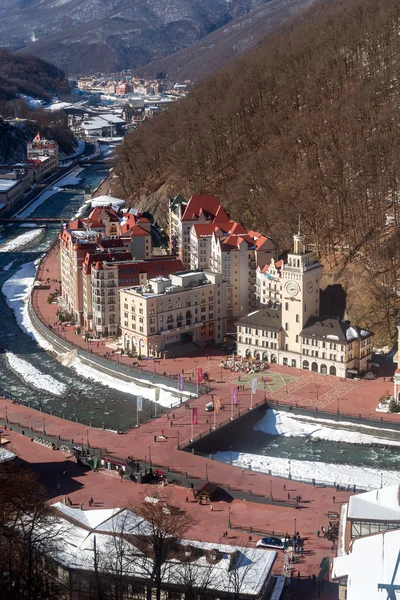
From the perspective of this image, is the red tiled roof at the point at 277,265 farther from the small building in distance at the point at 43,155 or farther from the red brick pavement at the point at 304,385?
the small building in distance at the point at 43,155

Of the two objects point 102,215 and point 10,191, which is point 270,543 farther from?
point 10,191

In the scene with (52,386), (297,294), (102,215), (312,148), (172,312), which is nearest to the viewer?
(297,294)

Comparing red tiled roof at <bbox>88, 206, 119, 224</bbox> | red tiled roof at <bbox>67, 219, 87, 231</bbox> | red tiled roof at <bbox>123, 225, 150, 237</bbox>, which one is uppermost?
red tiled roof at <bbox>88, 206, 119, 224</bbox>

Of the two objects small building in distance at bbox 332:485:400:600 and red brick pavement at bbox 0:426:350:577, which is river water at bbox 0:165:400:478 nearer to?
red brick pavement at bbox 0:426:350:577

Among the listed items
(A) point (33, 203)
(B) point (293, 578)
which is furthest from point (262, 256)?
(A) point (33, 203)

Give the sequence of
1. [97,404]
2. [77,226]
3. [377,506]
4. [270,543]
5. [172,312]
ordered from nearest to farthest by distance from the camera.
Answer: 1. [377,506]
2. [270,543]
3. [97,404]
4. [172,312]
5. [77,226]

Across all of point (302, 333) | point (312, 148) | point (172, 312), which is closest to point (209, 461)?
point (302, 333)

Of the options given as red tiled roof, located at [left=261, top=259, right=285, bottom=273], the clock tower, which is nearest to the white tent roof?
the clock tower

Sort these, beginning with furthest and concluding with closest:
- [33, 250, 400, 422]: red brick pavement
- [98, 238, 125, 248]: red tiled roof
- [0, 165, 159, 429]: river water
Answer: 1. [98, 238, 125, 248]: red tiled roof
2. [0, 165, 159, 429]: river water
3. [33, 250, 400, 422]: red brick pavement
